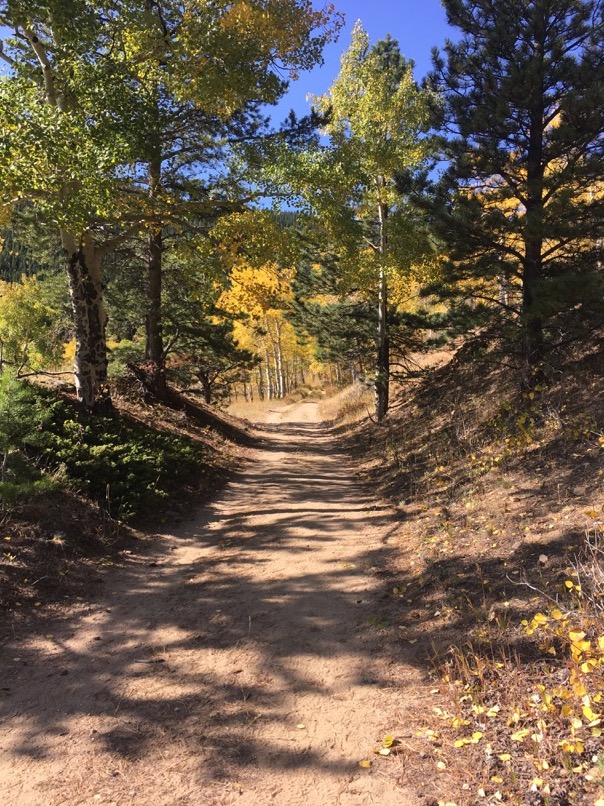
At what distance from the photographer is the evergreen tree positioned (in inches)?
287

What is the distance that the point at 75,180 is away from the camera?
738 centimetres

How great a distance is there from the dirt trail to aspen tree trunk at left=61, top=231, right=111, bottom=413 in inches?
173

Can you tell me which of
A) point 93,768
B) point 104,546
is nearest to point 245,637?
point 93,768

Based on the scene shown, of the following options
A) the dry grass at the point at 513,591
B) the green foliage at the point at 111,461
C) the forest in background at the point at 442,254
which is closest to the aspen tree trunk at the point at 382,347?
the forest in background at the point at 442,254

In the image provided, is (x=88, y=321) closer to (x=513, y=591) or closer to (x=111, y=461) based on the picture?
(x=111, y=461)

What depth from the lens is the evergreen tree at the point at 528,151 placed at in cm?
730

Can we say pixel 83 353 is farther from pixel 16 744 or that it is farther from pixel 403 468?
pixel 16 744

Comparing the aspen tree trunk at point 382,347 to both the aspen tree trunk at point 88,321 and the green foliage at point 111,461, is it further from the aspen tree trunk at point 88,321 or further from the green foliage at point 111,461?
the aspen tree trunk at point 88,321

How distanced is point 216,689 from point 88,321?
7.50 meters

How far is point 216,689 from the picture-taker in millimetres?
3584

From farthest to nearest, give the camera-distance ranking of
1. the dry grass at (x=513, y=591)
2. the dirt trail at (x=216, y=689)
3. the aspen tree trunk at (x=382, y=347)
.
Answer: the aspen tree trunk at (x=382, y=347), the dirt trail at (x=216, y=689), the dry grass at (x=513, y=591)

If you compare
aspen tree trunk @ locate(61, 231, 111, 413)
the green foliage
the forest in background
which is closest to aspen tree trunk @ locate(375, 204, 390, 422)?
the forest in background

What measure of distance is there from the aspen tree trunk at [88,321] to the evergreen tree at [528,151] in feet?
20.5

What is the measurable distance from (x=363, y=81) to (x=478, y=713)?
15.6 meters
